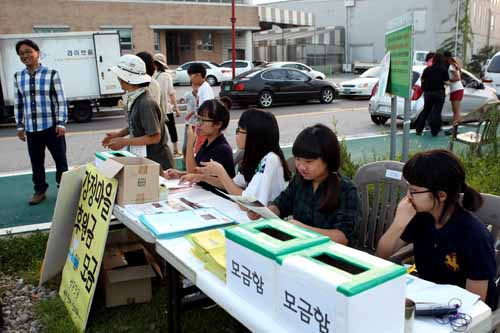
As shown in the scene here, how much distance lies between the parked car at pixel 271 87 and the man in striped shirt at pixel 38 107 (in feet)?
33.1

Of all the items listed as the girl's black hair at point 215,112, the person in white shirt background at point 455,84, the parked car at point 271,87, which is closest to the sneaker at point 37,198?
the girl's black hair at point 215,112

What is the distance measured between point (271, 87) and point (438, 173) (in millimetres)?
13753

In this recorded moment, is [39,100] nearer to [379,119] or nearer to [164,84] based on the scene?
[164,84]

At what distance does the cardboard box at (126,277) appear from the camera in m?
3.59

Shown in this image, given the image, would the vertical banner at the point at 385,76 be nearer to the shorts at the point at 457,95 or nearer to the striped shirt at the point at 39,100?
the striped shirt at the point at 39,100

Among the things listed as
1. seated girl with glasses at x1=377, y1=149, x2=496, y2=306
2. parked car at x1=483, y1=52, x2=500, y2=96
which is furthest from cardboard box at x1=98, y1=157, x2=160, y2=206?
parked car at x1=483, y1=52, x2=500, y2=96

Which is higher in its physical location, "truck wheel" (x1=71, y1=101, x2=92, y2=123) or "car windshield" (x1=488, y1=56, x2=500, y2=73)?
"car windshield" (x1=488, y1=56, x2=500, y2=73)

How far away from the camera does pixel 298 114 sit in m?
14.0

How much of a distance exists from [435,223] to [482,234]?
9.0 inches

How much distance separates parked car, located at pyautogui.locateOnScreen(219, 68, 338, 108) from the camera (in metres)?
15.5

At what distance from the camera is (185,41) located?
1444 inches

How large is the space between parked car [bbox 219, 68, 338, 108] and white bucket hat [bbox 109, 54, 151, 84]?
11.3 m

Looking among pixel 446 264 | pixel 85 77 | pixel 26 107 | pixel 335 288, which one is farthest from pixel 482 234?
pixel 85 77

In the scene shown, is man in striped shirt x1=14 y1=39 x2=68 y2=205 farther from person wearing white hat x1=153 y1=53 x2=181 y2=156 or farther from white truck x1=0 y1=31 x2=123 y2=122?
white truck x1=0 y1=31 x2=123 y2=122
